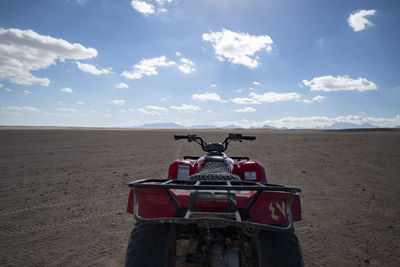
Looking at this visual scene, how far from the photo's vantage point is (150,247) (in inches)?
81.8

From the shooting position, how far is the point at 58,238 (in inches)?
154

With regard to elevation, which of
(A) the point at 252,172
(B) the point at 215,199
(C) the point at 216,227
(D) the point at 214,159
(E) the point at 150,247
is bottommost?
(E) the point at 150,247

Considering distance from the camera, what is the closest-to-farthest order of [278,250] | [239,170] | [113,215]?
[278,250], [239,170], [113,215]

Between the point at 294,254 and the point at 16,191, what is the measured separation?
22.8 ft

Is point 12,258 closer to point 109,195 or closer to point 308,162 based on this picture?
point 109,195

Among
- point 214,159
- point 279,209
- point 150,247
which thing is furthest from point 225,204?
point 214,159

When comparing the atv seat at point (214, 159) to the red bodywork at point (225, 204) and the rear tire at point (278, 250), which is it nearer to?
the red bodywork at point (225, 204)

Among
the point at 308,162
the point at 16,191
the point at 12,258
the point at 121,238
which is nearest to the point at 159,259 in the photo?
the point at 121,238

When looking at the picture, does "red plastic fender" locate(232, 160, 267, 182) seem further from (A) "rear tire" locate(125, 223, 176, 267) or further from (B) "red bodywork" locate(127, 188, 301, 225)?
(A) "rear tire" locate(125, 223, 176, 267)

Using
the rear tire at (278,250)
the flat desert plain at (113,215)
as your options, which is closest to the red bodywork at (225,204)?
the rear tire at (278,250)

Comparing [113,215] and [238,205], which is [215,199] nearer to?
[238,205]

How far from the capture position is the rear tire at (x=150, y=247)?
2059 millimetres

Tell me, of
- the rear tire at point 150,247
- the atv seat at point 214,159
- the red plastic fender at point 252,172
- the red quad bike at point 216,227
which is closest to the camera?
the red quad bike at point 216,227

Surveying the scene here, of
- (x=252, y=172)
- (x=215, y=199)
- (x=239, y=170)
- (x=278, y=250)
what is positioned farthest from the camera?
(x=239, y=170)
